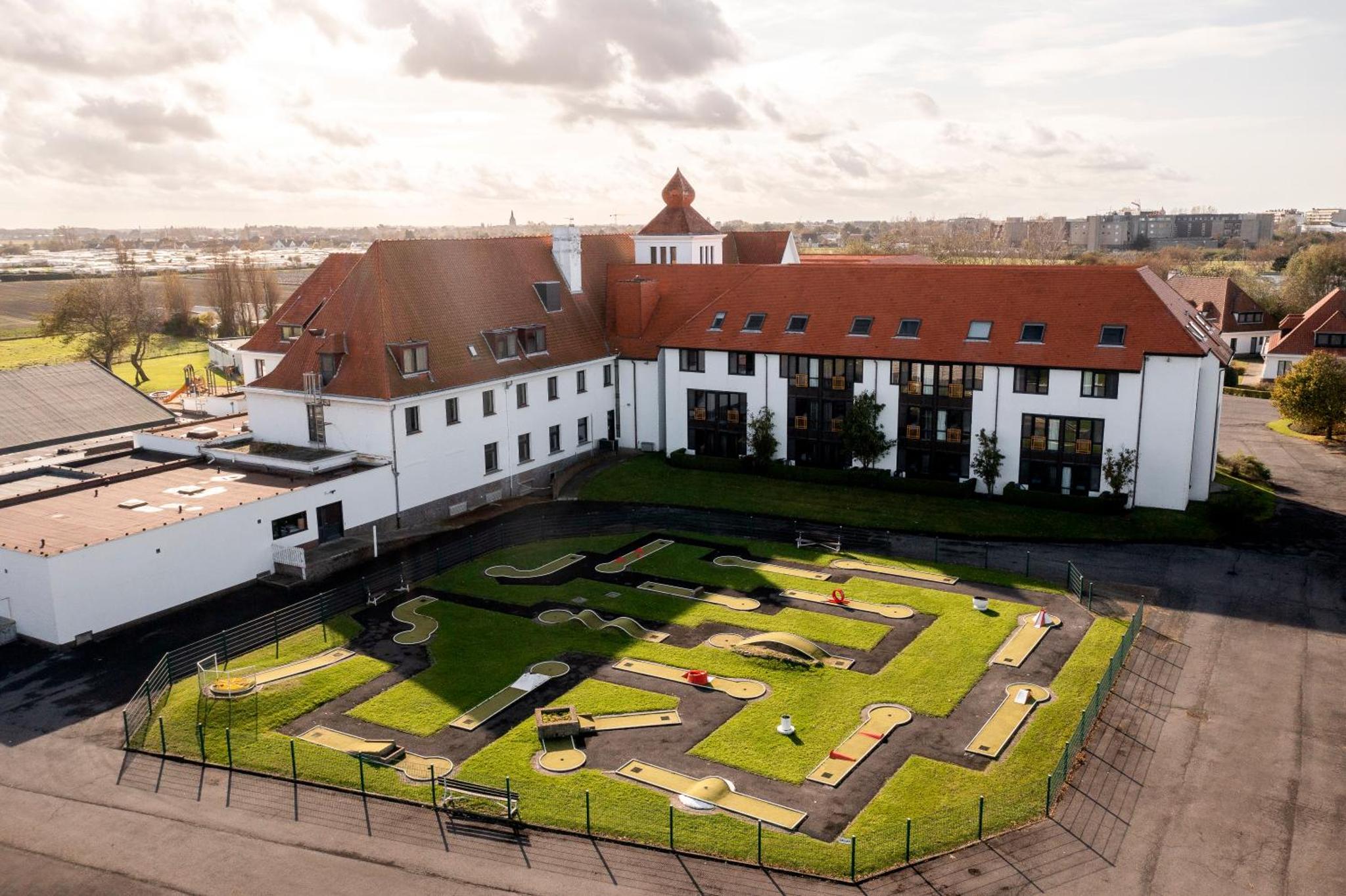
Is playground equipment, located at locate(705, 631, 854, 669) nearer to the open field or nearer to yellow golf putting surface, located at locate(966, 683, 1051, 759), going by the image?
the open field

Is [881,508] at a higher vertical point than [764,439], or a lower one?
lower

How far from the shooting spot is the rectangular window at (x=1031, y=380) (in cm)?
5300

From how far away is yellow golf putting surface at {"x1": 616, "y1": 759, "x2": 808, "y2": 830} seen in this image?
89.1 feet

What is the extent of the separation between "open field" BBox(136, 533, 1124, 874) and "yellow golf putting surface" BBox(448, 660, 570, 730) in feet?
1.04

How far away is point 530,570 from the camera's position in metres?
46.6

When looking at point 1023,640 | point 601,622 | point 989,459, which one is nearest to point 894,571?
point 1023,640

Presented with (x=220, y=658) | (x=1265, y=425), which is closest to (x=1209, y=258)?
(x=1265, y=425)

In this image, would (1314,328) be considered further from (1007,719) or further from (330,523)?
(330,523)

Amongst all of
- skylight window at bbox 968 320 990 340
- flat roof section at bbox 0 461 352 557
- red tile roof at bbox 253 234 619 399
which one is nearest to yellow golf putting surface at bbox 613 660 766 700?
flat roof section at bbox 0 461 352 557

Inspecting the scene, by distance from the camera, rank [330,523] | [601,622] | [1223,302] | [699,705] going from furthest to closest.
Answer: [1223,302] → [330,523] → [601,622] → [699,705]

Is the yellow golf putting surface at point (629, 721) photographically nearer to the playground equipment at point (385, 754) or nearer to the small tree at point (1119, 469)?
the playground equipment at point (385, 754)

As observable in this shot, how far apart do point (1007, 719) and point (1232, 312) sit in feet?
297

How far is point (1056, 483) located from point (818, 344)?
50.8 ft

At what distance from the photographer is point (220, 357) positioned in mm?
102125
